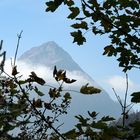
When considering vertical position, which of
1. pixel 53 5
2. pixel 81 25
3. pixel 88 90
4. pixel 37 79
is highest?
pixel 81 25

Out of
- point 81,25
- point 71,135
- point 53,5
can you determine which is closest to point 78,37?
point 81,25

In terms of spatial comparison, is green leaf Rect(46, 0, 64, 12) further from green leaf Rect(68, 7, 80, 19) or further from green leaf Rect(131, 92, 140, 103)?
green leaf Rect(131, 92, 140, 103)

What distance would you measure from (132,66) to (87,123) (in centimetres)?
157

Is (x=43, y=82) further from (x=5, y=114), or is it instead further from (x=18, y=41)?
(x=18, y=41)

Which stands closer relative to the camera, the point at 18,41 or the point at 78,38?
the point at 18,41

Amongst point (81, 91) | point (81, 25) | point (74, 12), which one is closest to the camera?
point (81, 91)

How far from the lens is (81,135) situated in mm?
3195

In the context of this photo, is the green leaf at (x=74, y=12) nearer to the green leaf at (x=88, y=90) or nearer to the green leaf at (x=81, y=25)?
the green leaf at (x=81, y=25)

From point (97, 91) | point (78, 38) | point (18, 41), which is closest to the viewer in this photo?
point (97, 91)

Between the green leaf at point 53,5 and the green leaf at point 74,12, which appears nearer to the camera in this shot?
the green leaf at point 53,5

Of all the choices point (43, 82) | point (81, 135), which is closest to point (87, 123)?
point (81, 135)

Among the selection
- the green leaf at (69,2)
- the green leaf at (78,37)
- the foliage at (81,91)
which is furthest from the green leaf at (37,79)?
the green leaf at (78,37)

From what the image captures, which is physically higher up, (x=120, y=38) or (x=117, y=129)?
(x=120, y=38)

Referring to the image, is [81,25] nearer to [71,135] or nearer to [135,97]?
[135,97]
